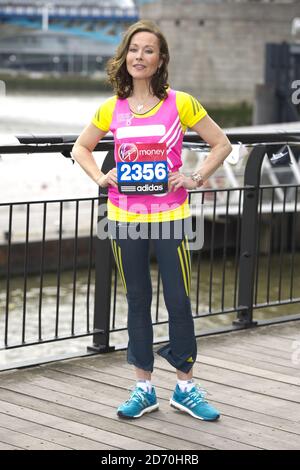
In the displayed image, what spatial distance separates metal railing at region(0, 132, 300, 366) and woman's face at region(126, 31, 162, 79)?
0.97 metres

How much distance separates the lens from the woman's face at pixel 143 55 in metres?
4.05

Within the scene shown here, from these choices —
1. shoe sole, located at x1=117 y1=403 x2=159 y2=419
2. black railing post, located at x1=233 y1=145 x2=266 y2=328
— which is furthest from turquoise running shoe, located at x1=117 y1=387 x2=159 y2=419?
black railing post, located at x1=233 y1=145 x2=266 y2=328

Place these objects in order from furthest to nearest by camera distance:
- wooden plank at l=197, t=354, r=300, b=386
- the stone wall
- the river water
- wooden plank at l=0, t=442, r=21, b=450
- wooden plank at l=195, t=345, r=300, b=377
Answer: the stone wall, the river water, wooden plank at l=195, t=345, r=300, b=377, wooden plank at l=197, t=354, r=300, b=386, wooden plank at l=0, t=442, r=21, b=450

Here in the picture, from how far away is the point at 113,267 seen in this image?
1456cm

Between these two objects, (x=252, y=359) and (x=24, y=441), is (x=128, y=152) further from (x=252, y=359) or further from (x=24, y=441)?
(x=252, y=359)

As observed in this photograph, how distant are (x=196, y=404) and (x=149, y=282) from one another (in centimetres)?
55

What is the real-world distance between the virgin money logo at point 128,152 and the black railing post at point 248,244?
→ 214cm

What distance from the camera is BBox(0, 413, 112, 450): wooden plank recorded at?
13.4ft

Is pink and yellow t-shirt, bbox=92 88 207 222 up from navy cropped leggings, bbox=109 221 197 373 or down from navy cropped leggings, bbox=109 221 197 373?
up

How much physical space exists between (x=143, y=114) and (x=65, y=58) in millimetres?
104508

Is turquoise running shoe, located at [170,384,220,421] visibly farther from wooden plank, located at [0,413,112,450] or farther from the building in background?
the building in background

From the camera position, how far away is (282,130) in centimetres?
594
